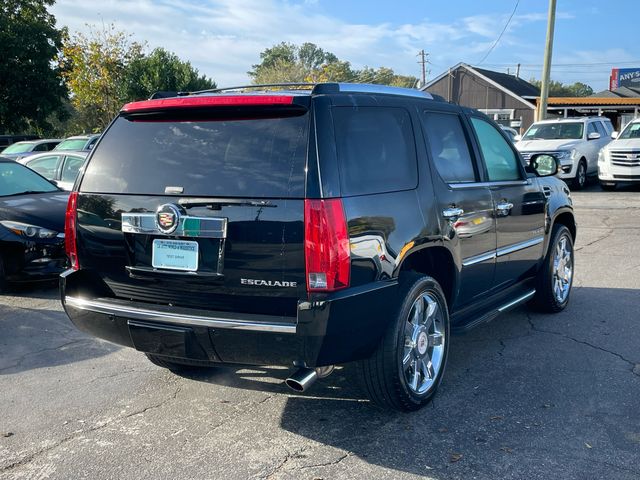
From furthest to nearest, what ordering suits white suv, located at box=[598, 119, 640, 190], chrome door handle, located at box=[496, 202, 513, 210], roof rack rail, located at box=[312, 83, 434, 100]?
white suv, located at box=[598, 119, 640, 190]
chrome door handle, located at box=[496, 202, 513, 210]
roof rack rail, located at box=[312, 83, 434, 100]

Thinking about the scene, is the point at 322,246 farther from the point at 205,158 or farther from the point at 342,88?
the point at 342,88

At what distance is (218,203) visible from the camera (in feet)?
11.0

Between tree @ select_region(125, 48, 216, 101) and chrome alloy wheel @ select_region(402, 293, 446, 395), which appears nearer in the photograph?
chrome alloy wheel @ select_region(402, 293, 446, 395)

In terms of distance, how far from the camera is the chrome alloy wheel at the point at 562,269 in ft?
19.6

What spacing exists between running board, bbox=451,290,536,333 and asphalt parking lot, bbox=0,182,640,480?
1.06 ft

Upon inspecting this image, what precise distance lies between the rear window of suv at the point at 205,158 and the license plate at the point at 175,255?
0.90 ft

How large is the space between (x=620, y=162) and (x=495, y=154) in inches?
499

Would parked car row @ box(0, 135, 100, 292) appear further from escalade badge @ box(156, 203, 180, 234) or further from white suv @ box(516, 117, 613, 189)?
white suv @ box(516, 117, 613, 189)

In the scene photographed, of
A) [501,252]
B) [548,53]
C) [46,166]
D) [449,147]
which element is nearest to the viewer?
[449,147]

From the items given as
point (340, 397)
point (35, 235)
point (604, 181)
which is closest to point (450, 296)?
point (340, 397)

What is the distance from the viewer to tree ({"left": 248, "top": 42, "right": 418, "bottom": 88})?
200ft

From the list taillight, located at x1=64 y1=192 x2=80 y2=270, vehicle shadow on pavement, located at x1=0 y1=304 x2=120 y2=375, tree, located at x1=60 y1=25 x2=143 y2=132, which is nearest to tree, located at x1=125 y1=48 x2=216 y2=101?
tree, located at x1=60 y1=25 x2=143 y2=132

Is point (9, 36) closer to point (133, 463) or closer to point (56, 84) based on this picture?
point (56, 84)

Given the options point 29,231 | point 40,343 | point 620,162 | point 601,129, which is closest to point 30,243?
point 29,231
